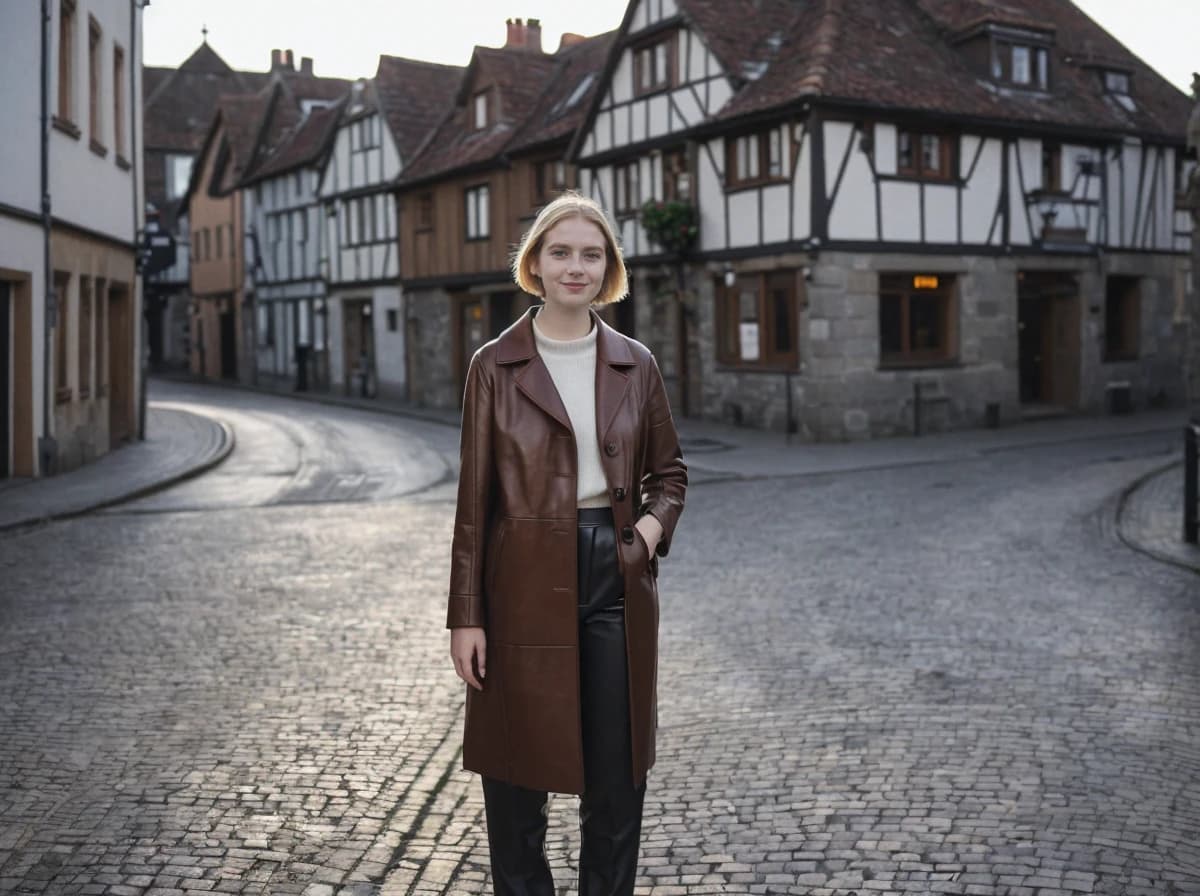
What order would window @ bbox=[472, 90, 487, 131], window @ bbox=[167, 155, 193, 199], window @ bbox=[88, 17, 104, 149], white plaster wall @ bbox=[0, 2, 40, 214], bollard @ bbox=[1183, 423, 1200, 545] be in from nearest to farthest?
bollard @ bbox=[1183, 423, 1200, 545] → white plaster wall @ bbox=[0, 2, 40, 214] → window @ bbox=[88, 17, 104, 149] → window @ bbox=[472, 90, 487, 131] → window @ bbox=[167, 155, 193, 199]

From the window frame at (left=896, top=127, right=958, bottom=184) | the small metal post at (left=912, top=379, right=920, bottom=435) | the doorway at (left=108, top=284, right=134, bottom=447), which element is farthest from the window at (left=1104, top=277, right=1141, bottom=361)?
the doorway at (left=108, top=284, right=134, bottom=447)

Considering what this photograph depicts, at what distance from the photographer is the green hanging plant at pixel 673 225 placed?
2514cm

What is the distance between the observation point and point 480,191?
32.8 metres

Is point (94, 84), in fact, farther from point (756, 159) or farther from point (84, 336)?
point (756, 159)

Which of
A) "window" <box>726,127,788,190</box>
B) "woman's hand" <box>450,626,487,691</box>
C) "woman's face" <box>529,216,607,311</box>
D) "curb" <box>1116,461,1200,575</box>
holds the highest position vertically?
"window" <box>726,127,788,190</box>

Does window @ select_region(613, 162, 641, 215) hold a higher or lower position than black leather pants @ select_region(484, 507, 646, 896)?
higher

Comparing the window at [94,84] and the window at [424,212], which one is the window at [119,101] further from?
the window at [424,212]

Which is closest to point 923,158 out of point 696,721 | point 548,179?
point 548,179

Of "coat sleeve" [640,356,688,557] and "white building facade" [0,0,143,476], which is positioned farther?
"white building facade" [0,0,143,476]

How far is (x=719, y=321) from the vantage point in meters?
25.4

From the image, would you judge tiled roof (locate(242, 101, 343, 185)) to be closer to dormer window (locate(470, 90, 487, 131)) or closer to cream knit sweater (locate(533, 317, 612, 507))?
dormer window (locate(470, 90, 487, 131))

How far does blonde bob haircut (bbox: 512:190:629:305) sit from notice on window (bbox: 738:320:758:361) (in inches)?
815

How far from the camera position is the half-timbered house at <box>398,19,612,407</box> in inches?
1219

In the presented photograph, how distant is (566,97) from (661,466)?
2901cm
